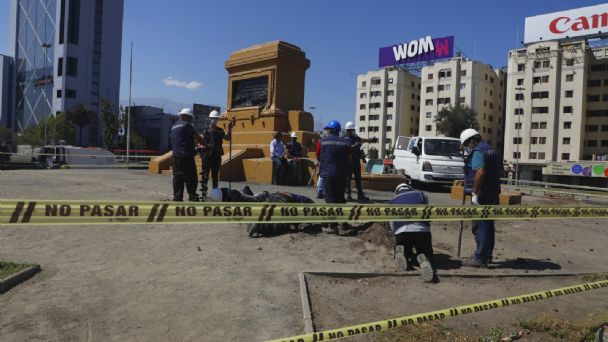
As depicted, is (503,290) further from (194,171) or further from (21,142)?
(21,142)

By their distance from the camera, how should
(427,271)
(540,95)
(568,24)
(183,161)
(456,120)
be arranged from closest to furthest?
(427,271)
(183,161)
(568,24)
(540,95)
(456,120)

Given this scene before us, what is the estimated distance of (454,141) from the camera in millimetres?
15656

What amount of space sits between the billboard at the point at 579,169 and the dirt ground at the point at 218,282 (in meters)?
46.5

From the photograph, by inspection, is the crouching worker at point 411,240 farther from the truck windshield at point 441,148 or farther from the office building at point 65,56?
the office building at point 65,56

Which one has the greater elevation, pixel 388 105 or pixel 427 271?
pixel 388 105

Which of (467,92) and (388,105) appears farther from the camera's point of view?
(388,105)

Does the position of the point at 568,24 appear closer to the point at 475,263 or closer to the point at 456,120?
the point at 456,120

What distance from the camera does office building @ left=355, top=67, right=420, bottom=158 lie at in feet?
295

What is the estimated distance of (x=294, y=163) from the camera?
13.0 m

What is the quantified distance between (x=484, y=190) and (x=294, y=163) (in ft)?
25.0

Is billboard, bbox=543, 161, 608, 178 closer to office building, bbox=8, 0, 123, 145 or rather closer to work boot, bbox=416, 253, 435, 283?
work boot, bbox=416, 253, 435, 283

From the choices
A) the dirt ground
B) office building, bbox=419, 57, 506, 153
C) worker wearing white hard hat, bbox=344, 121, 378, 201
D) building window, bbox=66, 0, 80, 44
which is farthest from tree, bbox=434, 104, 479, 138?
building window, bbox=66, 0, 80, 44

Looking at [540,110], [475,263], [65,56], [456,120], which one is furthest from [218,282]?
[65,56]

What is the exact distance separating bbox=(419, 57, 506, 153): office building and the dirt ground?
74.0 m
